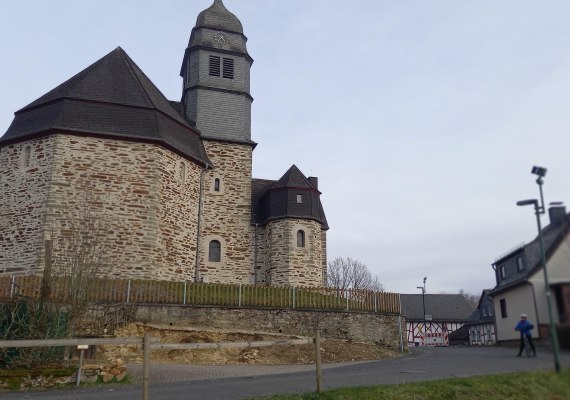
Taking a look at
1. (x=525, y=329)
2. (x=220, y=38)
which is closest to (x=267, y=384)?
(x=525, y=329)

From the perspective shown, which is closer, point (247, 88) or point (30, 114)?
point (30, 114)

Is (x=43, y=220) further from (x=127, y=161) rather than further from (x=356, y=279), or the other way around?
(x=356, y=279)

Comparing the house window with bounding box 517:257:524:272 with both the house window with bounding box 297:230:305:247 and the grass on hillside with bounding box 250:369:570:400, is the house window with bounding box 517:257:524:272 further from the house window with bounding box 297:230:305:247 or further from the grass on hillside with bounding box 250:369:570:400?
the house window with bounding box 297:230:305:247

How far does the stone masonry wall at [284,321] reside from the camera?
18422 mm

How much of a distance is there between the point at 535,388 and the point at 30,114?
908 inches

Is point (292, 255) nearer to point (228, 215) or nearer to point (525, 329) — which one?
point (228, 215)

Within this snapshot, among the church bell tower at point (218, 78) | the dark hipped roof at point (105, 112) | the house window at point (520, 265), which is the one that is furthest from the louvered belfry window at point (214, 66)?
the house window at point (520, 265)

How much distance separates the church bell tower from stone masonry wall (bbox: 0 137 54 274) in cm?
878

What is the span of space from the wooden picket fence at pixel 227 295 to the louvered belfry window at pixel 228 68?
15.5 metres

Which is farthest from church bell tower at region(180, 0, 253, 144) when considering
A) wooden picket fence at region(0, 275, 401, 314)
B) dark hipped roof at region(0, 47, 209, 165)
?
wooden picket fence at region(0, 275, 401, 314)

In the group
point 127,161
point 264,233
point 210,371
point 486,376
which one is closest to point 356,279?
point 264,233

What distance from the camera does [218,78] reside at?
31000mm

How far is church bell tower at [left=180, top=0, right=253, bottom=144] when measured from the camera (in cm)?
2986

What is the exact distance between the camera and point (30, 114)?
24.2 meters
